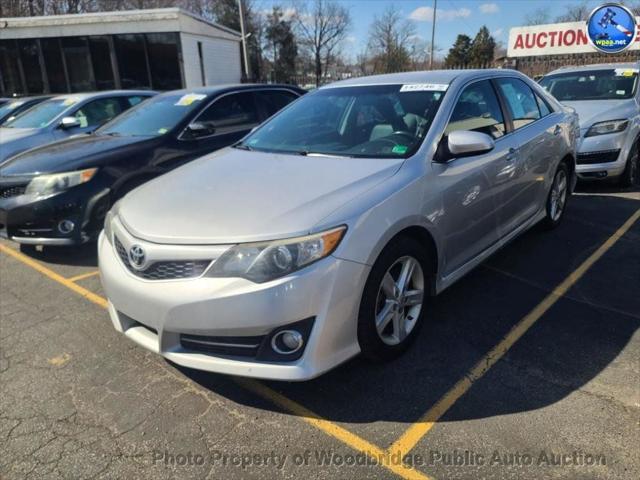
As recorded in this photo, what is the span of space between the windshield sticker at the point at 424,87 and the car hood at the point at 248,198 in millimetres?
821

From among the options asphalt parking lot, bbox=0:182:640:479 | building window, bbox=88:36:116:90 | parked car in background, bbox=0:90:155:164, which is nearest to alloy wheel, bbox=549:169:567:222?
asphalt parking lot, bbox=0:182:640:479

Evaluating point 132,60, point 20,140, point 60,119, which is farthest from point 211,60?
point 20,140

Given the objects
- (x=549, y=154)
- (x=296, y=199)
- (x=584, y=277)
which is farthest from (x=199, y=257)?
(x=549, y=154)

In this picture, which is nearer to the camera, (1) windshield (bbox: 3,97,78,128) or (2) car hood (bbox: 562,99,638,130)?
(2) car hood (bbox: 562,99,638,130)

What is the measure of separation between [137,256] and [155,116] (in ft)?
11.8

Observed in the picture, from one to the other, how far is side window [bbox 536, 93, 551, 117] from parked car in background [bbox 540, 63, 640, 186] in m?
2.26

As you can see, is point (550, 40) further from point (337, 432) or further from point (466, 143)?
point (337, 432)

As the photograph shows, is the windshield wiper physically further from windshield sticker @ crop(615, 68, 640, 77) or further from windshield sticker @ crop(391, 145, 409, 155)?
windshield sticker @ crop(615, 68, 640, 77)

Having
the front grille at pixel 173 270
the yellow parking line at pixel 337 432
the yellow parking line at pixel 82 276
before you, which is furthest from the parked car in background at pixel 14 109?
the yellow parking line at pixel 337 432

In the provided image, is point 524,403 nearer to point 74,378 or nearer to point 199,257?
point 199,257

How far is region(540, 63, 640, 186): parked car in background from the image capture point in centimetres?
646

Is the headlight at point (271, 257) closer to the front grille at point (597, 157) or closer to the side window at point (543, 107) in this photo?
the side window at point (543, 107)

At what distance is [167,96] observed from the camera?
5980mm

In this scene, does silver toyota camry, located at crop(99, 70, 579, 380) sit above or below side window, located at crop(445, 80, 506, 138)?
below
